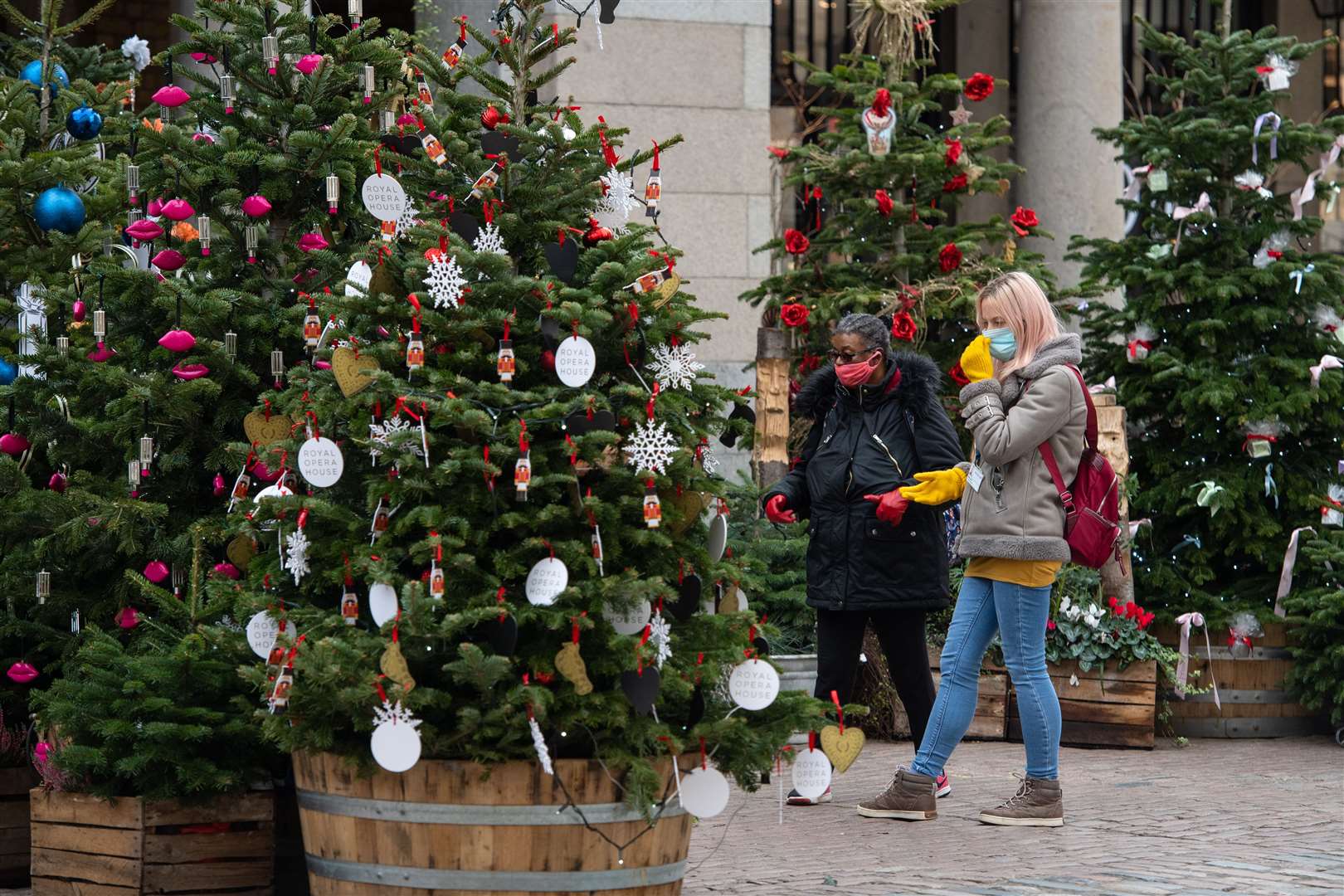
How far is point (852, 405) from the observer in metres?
7.32

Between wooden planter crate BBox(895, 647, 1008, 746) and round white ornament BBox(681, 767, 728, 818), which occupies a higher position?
round white ornament BBox(681, 767, 728, 818)

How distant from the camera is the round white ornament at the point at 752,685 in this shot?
4.93 metres

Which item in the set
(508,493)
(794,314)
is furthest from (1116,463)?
(508,493)

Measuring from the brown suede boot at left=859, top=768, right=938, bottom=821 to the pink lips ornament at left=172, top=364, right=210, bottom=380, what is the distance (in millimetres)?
3063

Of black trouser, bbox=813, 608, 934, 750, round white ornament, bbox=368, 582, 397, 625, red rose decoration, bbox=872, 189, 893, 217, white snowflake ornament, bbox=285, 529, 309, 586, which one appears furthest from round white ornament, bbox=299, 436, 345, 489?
red rose decoration, bbox=872, 189, 893, 217

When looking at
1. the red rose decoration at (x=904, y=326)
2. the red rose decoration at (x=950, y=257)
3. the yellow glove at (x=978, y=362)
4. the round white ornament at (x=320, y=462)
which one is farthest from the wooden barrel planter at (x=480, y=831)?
the red rose decoration at (x=950, y=257)

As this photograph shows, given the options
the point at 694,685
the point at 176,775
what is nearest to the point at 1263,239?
the point at 694,685

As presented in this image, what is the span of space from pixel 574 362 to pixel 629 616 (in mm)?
693

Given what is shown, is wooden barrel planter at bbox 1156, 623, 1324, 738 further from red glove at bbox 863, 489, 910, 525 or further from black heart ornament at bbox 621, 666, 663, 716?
black heart ornament at bbox 621, 666, 663, 716

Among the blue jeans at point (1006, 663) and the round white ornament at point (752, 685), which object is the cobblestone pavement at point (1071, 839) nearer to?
the blue jeans at point (1006, 663)

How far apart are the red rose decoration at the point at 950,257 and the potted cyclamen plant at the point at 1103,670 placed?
6.37ft

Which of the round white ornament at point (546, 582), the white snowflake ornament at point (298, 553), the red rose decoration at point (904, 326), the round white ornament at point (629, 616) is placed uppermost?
the red rose decoration at point (904, 326)

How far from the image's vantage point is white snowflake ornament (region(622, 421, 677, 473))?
15.8ft

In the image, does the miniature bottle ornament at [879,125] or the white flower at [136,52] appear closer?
the miniature bottle ornament at [879,125]
